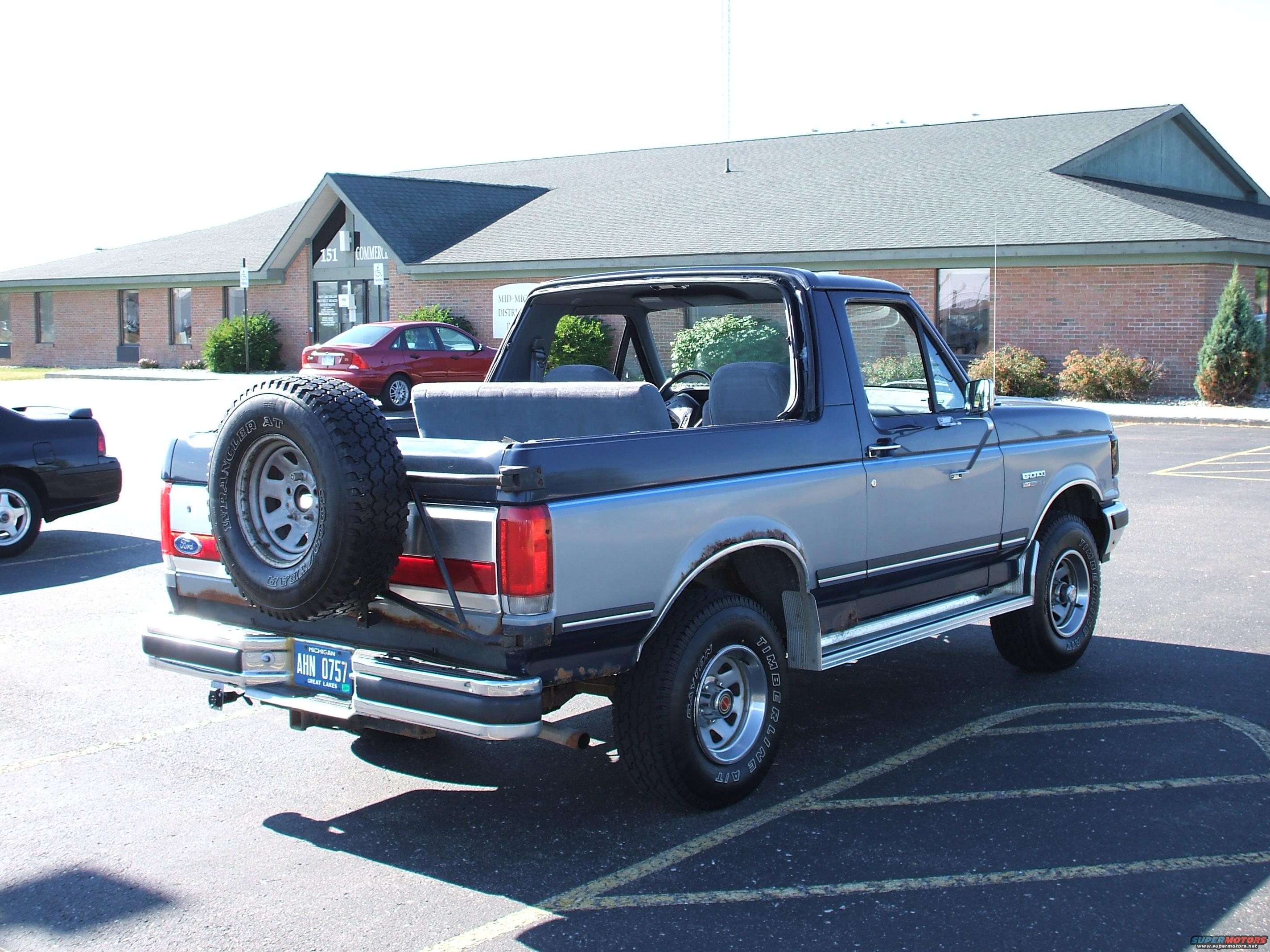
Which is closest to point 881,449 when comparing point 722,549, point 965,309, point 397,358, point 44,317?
point 722,549

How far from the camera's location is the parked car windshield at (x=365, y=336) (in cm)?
2564

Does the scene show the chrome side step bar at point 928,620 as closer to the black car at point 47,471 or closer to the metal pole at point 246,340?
the black car at point 47,471

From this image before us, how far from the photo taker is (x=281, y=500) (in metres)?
4.61

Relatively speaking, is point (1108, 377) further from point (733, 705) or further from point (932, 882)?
point (932, 882)

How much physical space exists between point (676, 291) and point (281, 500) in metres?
2.69

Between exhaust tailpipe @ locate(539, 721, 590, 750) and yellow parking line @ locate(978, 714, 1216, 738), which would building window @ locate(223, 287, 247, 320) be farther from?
exhaust tailpipe @ locate(539, 721, 590, 750)

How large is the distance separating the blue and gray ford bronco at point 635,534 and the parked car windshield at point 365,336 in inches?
767

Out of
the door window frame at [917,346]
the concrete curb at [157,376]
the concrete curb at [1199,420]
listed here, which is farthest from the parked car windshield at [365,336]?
the door window frame at [917,346]

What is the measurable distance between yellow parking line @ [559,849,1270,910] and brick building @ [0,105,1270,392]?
48.6 feet

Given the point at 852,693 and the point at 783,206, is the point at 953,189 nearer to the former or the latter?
the point at 783,206

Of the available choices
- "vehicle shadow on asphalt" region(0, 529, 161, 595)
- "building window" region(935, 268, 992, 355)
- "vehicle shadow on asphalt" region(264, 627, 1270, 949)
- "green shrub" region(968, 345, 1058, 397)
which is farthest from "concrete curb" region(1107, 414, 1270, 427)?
"vehicle shadow on asphalt" region(264, 627, 1270, 949)

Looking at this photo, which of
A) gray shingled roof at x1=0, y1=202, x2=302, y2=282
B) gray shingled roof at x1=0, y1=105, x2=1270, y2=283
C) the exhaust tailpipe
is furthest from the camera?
gray shingled roof at x1=0, y1=202, x2=302, y2=282

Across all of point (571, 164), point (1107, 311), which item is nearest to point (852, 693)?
point (1107, 311)

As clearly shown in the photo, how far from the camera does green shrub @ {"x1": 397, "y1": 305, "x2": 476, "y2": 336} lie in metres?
33.2
